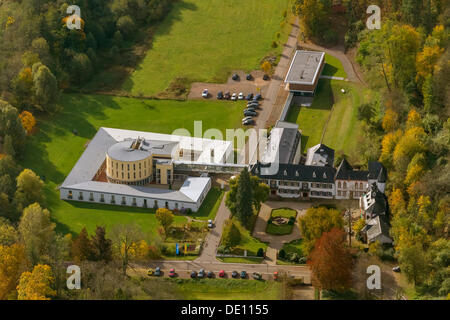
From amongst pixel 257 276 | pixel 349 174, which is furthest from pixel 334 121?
pixel 257 276

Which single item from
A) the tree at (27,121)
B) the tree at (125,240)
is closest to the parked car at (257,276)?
the tree at (125,240)

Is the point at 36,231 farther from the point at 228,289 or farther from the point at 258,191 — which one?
the point at 258,191

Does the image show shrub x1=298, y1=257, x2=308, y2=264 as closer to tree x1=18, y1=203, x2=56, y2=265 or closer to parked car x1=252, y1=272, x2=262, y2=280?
parked car x1=252, y1=272, x2=262, y2=280

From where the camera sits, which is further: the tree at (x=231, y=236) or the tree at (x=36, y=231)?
the tree at (x=231, y=236)

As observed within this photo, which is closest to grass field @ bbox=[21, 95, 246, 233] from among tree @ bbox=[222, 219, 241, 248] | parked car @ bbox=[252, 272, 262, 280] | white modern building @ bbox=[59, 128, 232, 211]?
white modern building @ bbox=[59, 128, 232, 211]

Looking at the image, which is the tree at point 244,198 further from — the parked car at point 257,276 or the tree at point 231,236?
the parked car at point 257,276
